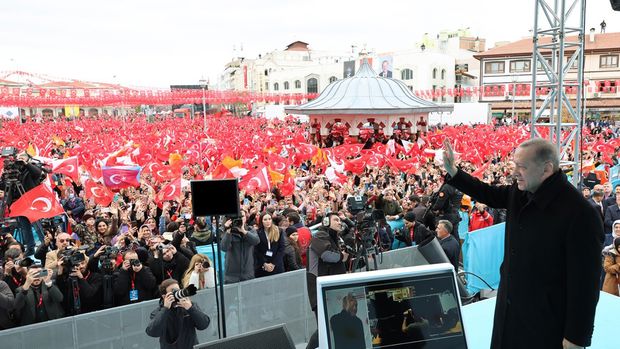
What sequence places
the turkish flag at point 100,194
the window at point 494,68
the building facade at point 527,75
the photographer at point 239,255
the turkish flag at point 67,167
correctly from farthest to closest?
the window at point 494,68 < the building facade at point 527,75 < the turkish flag at point 67,167 < the turkish flag at point 100,194 < the photographer at point 239,255

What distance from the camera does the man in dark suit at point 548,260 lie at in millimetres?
2406

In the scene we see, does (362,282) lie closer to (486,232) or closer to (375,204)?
(486,232)

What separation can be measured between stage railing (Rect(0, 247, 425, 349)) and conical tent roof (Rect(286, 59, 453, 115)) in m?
23.7

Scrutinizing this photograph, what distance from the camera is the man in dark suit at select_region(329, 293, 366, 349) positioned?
2.46 metres

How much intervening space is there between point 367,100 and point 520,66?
3518cm

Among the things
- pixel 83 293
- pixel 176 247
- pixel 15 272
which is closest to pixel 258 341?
pixel 83 293

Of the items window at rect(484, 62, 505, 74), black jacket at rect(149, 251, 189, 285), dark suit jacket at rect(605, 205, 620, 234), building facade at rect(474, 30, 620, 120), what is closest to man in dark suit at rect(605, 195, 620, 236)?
dark suit jacket at rect(605, 205, 620, 234)

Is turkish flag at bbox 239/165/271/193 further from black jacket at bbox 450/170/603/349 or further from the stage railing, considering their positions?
black jacket at bbox 450/170/603/349

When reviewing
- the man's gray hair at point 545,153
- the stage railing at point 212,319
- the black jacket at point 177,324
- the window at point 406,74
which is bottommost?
the stage railing at point 212,319

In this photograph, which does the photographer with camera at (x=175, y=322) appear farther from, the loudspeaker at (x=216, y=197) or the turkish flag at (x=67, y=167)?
the turkish flag at (x=67, y=167)

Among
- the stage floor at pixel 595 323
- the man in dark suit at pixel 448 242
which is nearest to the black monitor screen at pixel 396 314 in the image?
the stage floor at pixel 595 323

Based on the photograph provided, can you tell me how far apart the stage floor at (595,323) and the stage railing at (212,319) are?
1.83 meters

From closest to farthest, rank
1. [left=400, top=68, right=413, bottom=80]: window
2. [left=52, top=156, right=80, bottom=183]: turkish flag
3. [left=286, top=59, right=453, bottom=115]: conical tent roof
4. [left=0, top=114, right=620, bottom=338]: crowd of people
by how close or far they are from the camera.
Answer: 1. [left=0, top=114, right=620, bottom=338]: crowd of people
2. [left=52, top=156, right=80, bottom=183]: turkish flag
3. [left=286, top=59, right=453, bottom=115]: conical tent roof
4. [left=400, top=68, right=413, bottom=80]: window

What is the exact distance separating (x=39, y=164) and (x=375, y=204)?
6445mm
